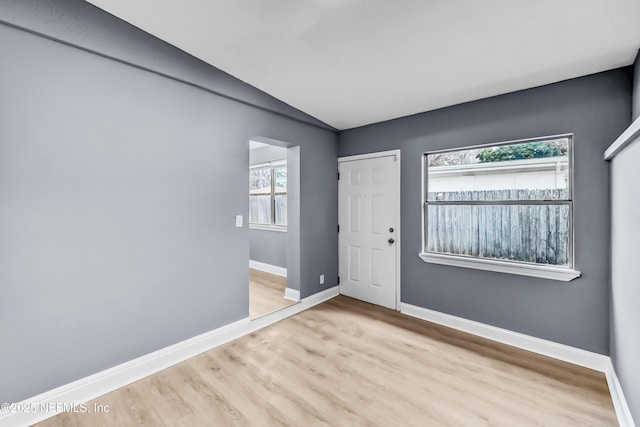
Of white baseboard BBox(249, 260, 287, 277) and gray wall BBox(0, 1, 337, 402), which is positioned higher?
gray wall BBox(0, 1, 337, 402)

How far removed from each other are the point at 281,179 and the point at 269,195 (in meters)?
0.42

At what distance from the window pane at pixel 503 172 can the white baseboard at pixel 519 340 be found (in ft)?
4.29

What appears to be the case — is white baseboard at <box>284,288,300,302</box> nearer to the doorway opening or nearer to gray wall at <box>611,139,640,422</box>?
the doorway opening

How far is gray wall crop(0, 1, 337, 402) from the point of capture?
5.74 ft

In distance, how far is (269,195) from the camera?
5.43m

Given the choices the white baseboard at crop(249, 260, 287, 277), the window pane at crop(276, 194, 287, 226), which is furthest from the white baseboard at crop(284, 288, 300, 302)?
the window pane at crop(276, 194, 287, 226)

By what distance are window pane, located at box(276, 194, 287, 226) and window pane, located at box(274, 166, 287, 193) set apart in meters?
0.11

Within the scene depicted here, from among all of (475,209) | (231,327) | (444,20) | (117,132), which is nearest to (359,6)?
(444,20)

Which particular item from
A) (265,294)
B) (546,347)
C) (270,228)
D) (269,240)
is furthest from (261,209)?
(546,347)

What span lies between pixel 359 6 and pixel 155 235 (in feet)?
7.51

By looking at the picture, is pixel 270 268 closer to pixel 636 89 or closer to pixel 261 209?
pixel 261 209

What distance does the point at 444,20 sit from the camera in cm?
186

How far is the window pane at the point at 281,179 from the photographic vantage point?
521cm

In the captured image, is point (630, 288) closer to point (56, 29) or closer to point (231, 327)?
point (231, 327)
